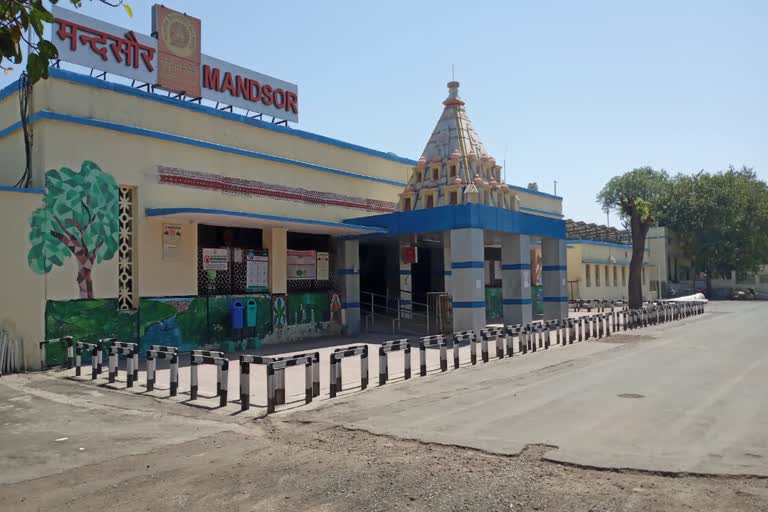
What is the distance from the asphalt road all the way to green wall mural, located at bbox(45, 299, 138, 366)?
8.18 meters

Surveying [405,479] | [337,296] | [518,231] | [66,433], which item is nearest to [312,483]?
[405,479]

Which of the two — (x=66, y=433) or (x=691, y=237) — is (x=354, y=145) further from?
(x=691, y=237)

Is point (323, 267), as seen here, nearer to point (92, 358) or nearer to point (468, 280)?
point (468, 280)

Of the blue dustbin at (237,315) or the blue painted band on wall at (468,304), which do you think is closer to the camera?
the blue dustbin at (237,315)

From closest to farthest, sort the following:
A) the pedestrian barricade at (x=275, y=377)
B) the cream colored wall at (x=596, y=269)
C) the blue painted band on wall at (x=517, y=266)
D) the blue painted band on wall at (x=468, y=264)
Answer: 1. the pedestrian barricade at (x=275, y=377)
2. the blue painted band on wall at (x=468, y=264)
3. the blue painted band on wall at (x=517, y=266)
4. the cream colored wall at (x=596, y=269)

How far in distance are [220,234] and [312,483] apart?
1377cm

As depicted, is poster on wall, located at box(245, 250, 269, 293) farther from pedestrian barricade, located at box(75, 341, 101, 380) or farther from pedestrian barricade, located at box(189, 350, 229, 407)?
pedestrian barricade, located at box(189, 350, 229, 407)

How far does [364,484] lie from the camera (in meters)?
5.76

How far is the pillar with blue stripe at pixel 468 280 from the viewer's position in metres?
19.5

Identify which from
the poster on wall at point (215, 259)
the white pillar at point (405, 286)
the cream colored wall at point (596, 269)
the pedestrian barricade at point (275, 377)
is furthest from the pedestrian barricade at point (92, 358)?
the cream colored wall at point (596, 269)

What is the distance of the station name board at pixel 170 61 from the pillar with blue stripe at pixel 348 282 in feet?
18.1

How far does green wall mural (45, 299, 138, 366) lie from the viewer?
14.2 metres

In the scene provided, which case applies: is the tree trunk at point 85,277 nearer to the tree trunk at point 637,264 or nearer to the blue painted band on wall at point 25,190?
the blue painted band on wall at point 25,190

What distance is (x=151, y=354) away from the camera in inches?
448
